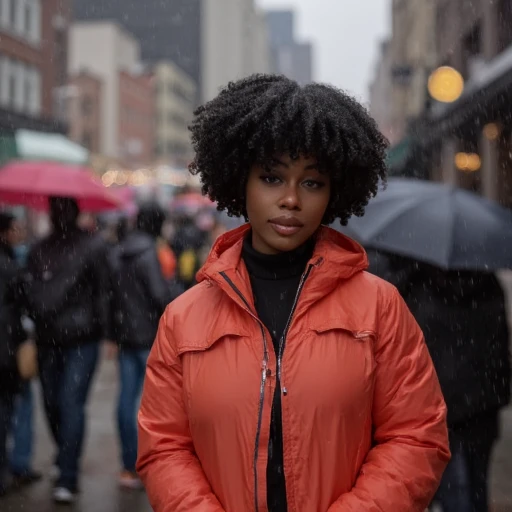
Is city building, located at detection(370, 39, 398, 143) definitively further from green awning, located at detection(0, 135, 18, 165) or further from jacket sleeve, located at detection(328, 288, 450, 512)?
green awning, located at detection(0, 135, 18, 165)

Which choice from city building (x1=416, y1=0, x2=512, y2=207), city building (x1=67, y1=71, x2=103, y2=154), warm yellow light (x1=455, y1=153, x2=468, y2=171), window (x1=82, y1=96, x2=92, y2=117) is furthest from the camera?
window (x1=82, y1=96, x2=92, y2=117)

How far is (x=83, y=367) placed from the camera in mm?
5281

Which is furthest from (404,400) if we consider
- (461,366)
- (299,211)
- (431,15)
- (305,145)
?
(431,15)

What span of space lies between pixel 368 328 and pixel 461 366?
166 centimetres

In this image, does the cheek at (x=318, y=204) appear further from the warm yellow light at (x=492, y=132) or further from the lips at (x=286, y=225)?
the warm yellow light at (x=492, y=132)

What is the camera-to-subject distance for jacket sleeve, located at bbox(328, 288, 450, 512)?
2.10 meters

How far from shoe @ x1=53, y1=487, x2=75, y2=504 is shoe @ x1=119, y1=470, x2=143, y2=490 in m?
0.43

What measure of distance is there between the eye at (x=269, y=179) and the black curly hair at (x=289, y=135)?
4 cm

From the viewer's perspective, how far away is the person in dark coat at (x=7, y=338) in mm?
5141

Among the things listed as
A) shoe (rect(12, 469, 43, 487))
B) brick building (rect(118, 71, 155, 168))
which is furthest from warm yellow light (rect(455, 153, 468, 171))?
brick building (rect(118, 71, 155, 168))

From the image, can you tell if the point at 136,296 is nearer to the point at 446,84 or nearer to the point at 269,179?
the point at 269,179

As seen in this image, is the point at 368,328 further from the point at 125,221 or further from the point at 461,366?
the point at 125,221

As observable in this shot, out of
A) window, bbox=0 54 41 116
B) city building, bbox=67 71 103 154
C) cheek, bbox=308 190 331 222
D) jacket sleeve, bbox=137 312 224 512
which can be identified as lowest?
jacket sleeve, bbox=137 312 224 512

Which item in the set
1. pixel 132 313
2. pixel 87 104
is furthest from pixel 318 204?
pixel 87 104
